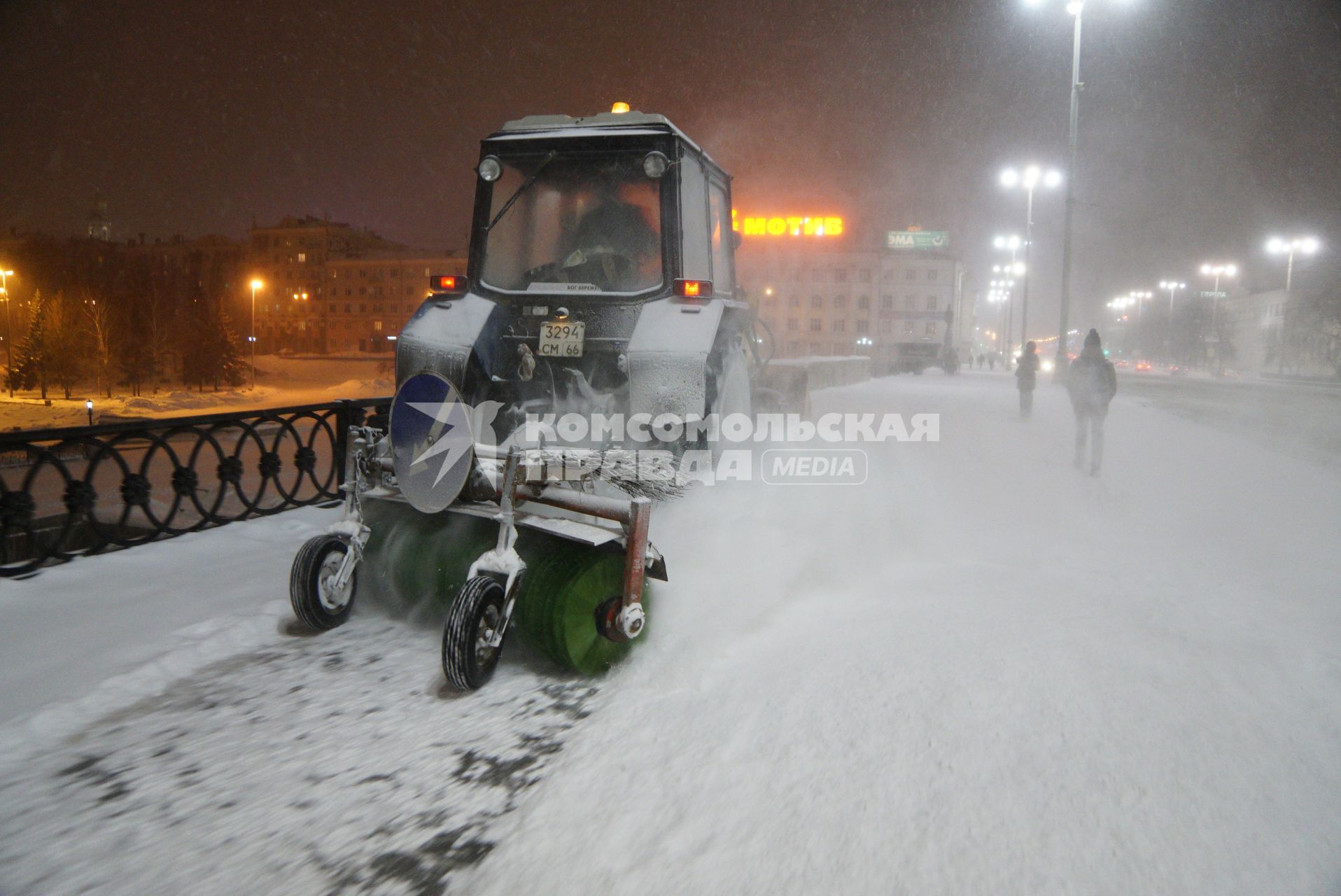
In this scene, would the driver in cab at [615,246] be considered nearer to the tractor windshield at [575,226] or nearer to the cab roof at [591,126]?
the tractor windshield at [575,226]

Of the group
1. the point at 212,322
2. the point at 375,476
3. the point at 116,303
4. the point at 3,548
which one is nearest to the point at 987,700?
the point at 375,476

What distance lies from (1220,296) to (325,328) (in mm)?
106976

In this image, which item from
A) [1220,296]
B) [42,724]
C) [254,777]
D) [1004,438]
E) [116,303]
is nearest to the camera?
[254,777]

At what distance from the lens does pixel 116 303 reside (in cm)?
6259

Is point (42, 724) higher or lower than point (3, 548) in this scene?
lower

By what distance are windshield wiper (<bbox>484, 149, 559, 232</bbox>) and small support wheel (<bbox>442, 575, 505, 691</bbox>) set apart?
139 inches

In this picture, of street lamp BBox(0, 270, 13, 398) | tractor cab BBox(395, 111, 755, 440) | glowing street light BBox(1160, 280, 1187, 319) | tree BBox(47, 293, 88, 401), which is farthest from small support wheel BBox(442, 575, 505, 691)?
glowing street light BBox(1160, 280, 1187, 319)

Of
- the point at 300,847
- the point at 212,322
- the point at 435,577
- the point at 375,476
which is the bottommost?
the point at 300,847

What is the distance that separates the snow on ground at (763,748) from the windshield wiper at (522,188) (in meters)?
2.88

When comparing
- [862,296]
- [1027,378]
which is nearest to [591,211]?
[1027,378]

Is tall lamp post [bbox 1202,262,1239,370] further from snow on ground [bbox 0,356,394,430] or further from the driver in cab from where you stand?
the driver in cab

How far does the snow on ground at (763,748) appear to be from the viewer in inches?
101

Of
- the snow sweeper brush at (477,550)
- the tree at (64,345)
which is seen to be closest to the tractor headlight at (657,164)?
the snow sweeper brush at (477,550)

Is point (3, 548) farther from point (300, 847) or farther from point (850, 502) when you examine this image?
point (850, 502)
